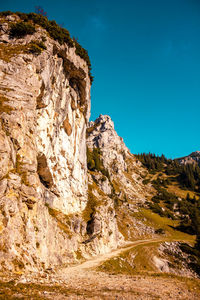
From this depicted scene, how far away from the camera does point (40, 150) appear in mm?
32094

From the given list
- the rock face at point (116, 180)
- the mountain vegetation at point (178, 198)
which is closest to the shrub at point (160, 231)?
the rock face at point (116, 180)

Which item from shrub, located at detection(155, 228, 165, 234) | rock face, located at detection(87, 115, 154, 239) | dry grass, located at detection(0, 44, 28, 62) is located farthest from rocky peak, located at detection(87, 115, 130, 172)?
dry grass, located at detection(0, 44, 28, 62)

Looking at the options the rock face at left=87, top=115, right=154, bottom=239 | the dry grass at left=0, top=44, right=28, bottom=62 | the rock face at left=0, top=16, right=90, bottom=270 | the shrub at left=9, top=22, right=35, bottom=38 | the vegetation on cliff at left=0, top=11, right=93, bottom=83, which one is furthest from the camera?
the rock face at left=87, top=115, right=154, bottom=239

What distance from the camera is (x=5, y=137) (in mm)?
18391

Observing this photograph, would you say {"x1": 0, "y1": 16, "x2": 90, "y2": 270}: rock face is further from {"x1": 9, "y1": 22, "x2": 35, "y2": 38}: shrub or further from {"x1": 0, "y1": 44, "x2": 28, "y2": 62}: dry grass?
{"x1": 9, "y1": 22, "x2": 35, "y2": 38}: shrub

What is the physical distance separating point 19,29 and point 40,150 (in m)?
22.1

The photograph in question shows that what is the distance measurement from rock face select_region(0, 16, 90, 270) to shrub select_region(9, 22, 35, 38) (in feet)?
4.07

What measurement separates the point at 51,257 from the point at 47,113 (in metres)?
24.2

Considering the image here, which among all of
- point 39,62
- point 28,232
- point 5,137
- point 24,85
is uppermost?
point 39,62

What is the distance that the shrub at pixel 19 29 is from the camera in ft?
106

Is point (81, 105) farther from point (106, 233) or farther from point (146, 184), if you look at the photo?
point (146, 184)

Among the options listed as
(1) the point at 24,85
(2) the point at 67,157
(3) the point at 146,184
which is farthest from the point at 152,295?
(3) the point at 146,184

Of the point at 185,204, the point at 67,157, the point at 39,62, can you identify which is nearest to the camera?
the point at 39,62

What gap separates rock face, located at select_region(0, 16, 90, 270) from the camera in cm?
1672
